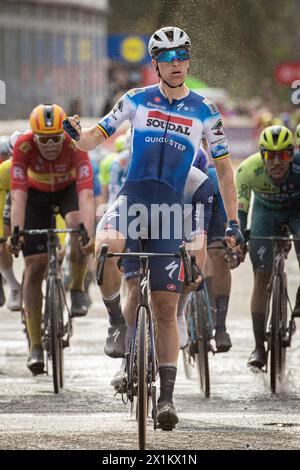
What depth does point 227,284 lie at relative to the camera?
11.7 metres

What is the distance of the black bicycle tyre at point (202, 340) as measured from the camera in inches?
420

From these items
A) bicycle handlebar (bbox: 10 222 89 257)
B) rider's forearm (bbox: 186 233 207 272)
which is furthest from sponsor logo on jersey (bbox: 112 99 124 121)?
bicycle handlebar (bbox: 10 222 89 257)

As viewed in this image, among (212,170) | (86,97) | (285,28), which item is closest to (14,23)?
(86,97)

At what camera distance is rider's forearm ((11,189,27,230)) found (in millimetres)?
11094

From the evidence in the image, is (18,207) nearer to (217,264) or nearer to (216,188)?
(216,188)

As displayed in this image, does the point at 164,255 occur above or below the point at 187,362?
above

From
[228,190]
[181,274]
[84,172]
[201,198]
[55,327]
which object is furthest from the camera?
[84,172]

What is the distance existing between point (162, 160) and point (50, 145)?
271cm

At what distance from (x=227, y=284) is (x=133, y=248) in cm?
310

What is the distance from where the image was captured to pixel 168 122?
28.9 feet

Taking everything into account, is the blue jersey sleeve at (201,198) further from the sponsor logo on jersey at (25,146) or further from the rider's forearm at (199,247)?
the sponsor logo on jersey at (25,146)

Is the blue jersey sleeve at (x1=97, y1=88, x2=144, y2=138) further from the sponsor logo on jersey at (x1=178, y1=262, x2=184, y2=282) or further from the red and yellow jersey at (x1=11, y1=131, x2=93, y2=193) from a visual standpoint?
the red and yellow jersey at (x1=11, y1=131, x2=93, y2=193)

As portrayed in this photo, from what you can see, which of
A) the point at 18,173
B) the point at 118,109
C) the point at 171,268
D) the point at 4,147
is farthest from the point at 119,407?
the point at 4,147
